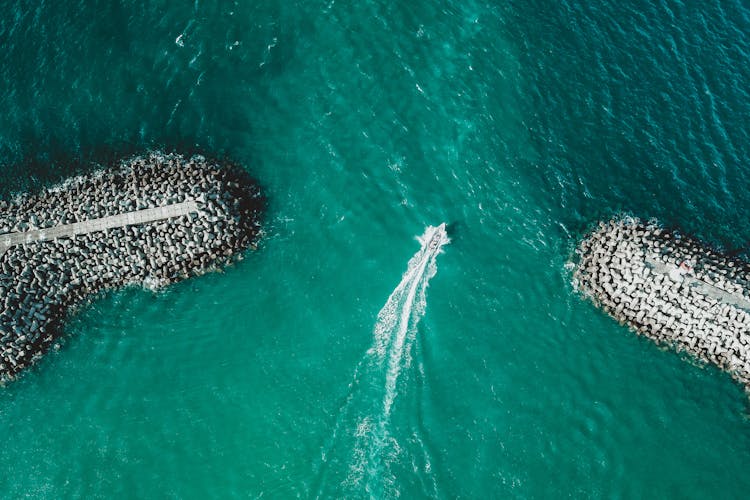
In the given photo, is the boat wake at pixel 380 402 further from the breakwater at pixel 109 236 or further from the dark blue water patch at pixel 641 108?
the dark blue water patch at pixel 641 108

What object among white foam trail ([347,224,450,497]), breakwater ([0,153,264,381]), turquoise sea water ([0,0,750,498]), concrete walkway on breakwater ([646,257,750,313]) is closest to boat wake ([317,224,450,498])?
white foam trail ([347,224,450,497])

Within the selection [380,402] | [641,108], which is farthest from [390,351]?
[641,108]

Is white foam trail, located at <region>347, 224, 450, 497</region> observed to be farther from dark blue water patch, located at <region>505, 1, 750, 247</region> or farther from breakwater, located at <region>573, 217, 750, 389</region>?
dark blue water patch, located at <region>505, 1, 750, 247</region>

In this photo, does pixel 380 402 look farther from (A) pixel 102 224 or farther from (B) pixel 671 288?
(A) pixel 102 224

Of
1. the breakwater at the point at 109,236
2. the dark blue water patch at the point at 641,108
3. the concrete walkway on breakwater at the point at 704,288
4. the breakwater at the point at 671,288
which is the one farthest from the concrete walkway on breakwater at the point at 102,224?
the concrete walkway on breakwater at the point at 704,288

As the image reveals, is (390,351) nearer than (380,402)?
No

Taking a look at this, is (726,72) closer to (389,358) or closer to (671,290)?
(671,290)
